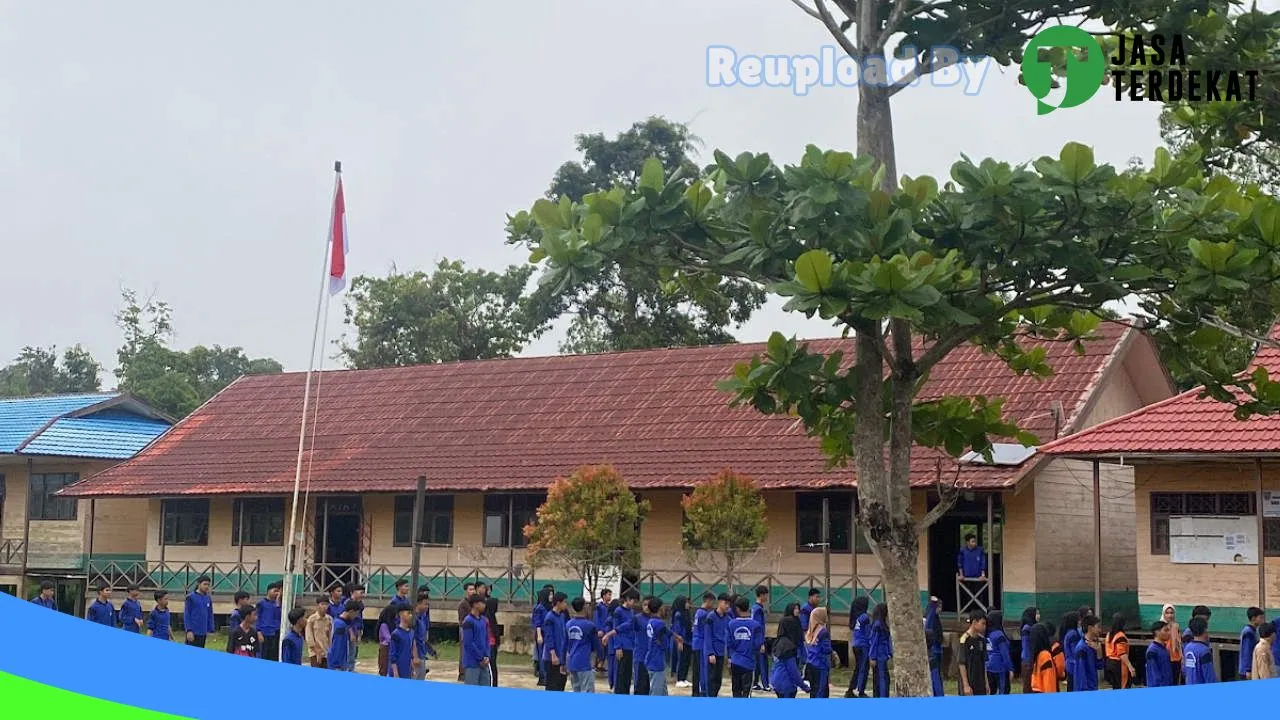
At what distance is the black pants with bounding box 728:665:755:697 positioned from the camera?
581 inches

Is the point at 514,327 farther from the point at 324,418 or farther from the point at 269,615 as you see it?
the point at 269,615

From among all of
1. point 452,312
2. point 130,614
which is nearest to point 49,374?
point 452,312

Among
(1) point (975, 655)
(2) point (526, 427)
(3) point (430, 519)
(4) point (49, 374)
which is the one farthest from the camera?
(4) point (49, 374)

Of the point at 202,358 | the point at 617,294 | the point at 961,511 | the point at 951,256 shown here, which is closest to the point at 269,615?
the point at 961,511

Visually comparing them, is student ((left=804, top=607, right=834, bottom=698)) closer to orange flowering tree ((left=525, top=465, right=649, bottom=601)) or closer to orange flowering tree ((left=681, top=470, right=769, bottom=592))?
orange flowering tree ((left=681, top=470, right=769, bottom=592))

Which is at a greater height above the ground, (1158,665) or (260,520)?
(260,520)

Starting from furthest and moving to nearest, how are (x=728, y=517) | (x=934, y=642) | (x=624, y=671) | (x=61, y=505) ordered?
(x=61, y=505)
(x=728, y=517)
(x=624, y=671)
(x=934, y=642)

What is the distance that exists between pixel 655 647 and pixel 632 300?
692 inches

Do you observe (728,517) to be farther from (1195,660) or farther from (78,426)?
(78,426)

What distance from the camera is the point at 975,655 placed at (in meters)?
14.6

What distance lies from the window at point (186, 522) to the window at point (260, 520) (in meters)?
0.76

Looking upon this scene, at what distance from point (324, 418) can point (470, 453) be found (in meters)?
4.35

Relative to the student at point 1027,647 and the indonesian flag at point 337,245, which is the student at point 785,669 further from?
the indonesian flag at point 337,245

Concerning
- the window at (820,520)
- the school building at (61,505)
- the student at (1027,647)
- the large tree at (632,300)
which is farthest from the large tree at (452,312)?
the student at (1027,647)
